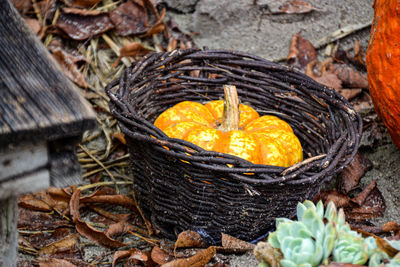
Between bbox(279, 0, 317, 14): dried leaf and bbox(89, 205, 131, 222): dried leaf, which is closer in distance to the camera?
bbox(89, 205, 131, 222): dried leaf

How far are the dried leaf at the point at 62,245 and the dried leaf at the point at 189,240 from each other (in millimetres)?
411

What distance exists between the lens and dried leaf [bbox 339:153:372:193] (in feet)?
6.96

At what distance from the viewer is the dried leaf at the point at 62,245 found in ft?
5.56

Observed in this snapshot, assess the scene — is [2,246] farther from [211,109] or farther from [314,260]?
[211,109]

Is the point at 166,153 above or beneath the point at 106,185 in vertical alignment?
above

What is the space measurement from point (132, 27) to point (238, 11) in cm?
64

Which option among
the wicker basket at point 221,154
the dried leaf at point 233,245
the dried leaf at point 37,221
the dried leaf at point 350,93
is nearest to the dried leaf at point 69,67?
the wicker basket at point 221,154

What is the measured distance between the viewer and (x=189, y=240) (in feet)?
5.48

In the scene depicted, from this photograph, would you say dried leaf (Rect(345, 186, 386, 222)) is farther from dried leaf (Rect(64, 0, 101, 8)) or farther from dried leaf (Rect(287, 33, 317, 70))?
dried leaf (Rect(64, 0, 101, 8))

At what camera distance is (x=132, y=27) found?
2707 millimetres

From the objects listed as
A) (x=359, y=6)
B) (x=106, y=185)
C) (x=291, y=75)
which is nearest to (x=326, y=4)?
(x=359, y=6)

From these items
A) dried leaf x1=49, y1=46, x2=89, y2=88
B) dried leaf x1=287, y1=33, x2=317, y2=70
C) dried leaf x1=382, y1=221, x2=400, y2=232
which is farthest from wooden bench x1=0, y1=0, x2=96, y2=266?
dried leaf x1=287, y1=33, x2=317, y2=70

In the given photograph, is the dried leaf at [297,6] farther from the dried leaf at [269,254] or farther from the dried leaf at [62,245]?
the dried leaf at [269,254]

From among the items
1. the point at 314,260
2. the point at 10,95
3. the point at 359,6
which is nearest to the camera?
the point at 10,95
